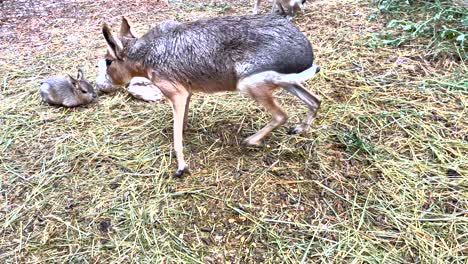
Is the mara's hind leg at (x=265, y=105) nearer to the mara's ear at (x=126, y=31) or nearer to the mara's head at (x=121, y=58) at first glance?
the mara's head at (x=121, y=58)

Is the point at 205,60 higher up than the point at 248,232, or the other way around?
the point at 205,60

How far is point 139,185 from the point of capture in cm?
273

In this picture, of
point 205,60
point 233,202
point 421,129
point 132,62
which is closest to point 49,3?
point 132,62

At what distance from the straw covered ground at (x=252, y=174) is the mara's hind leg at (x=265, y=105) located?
11cm

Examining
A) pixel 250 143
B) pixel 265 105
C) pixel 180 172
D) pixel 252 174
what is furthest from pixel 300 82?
pixel 180 172

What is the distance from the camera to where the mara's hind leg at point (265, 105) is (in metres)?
2.63

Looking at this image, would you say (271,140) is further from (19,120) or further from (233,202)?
(19,120)

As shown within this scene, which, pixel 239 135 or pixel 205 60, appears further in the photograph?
pixel 239 135

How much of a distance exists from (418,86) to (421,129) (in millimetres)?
642

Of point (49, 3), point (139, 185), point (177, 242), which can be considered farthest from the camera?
point (49, 3)

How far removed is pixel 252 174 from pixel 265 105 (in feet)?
1.68

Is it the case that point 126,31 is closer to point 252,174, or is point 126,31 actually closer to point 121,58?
point 121,58

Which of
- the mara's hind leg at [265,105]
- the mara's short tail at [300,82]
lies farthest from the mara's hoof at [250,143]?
the mara's short tail at [300,82]

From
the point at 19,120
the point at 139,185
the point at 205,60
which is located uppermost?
the point at 205,60
